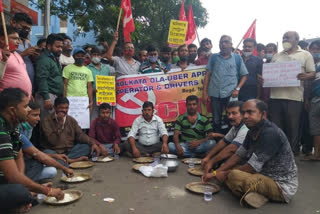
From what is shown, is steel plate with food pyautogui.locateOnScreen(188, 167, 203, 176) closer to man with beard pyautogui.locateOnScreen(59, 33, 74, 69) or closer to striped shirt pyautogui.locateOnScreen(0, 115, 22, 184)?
striped shirt pyautogui.locateOnScreen(0, 115, 22, 184)

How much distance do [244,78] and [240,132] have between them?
1.67 m

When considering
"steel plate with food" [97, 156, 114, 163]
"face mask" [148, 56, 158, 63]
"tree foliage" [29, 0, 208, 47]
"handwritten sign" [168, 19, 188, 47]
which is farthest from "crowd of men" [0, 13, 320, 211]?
"tree foliage" [29, 0, 208, 47]

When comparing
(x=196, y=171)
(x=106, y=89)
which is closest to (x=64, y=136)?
(x=106, y=89)

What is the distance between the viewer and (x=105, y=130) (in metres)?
5.42

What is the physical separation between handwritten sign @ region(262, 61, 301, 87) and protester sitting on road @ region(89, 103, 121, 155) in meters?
3.15

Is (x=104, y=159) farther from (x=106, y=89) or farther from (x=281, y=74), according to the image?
(x=281, y=74)

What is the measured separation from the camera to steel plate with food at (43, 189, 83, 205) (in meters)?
2.91

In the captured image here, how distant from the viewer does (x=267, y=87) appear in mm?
5613

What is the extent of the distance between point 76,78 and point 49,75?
56 cm

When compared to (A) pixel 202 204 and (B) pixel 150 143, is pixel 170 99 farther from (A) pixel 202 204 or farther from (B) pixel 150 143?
(A) pixel 202 204

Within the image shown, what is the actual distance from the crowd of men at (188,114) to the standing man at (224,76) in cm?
2

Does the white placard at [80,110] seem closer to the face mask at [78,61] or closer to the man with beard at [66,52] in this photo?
the face mask at [78,61]

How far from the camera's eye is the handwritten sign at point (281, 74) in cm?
486

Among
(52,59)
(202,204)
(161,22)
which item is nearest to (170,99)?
(52,59)
